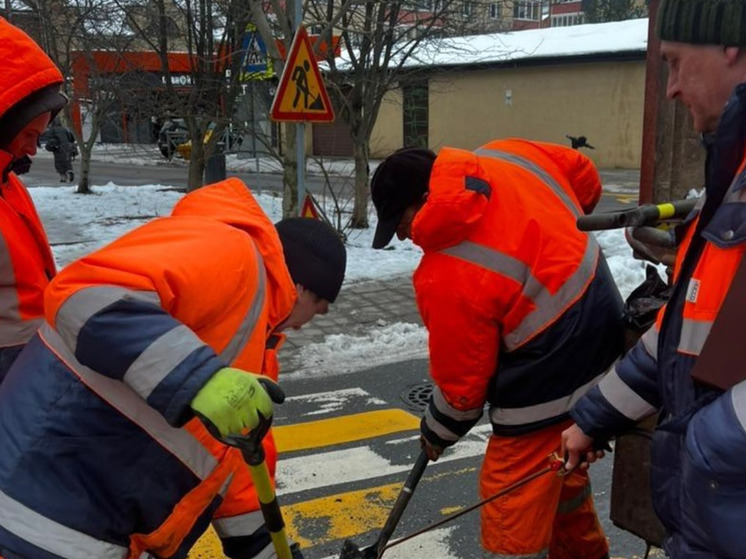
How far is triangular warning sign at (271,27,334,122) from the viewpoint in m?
6.61

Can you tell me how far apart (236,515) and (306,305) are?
0.57m

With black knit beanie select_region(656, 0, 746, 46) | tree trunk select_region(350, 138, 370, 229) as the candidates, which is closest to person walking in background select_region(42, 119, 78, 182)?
tree trunk select_region(350, 138, 370, 229)

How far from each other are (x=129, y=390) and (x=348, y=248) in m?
8.76

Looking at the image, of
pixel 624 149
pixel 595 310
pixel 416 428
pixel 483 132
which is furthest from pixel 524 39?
pixel 595 310

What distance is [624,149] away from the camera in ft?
76.6

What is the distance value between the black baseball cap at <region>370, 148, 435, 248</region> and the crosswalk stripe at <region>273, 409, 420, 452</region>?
224 cm

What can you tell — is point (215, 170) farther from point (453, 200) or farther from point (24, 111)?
point (453, 200)

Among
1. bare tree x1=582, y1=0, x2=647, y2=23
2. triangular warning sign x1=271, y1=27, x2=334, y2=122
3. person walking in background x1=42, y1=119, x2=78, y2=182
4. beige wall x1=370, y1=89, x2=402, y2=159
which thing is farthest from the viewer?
bare tree x1=582, y1=0, x2=647, y2=23

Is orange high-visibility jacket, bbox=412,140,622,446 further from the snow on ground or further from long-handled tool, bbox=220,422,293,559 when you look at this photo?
the snow on ground

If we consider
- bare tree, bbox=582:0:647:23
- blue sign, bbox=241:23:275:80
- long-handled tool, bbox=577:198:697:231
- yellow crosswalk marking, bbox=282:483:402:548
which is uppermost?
bare tree, bbox=582:0:647:23

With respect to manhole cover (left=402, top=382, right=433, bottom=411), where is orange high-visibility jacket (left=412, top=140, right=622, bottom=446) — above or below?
above

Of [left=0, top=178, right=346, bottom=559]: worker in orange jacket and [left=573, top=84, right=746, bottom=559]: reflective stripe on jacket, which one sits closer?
[left=573, top=84, right=746, bottom=559]: reflective stripe on jacket

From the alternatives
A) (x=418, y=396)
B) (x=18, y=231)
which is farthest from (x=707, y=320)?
(x=418, y=396)

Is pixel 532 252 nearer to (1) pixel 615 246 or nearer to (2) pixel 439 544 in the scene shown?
(2) pixel 439 544
